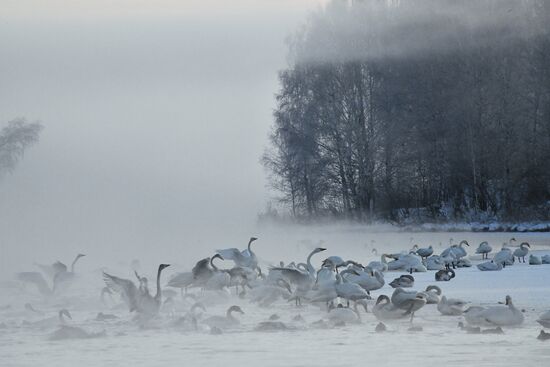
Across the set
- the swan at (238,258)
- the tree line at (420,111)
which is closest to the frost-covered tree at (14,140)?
the tree line at (420,111)

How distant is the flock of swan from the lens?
9992 mm

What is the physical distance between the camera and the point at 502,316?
31.9 ft

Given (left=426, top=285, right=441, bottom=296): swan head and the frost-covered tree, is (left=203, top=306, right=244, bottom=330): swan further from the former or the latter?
the frost-covered tree

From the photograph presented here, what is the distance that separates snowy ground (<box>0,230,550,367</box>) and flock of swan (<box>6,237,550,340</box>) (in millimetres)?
110

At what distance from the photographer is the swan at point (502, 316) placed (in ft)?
31.8

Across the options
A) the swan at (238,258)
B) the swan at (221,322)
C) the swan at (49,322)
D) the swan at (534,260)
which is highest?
the swan at (238,258)

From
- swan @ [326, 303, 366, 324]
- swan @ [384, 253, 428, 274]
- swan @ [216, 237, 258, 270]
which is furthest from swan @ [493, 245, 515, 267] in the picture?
swan @ [326, 303, 366, 324]

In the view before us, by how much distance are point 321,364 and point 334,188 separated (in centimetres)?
2766

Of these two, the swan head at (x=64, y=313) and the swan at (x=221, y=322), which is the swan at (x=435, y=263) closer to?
the swan at (x=221, y=322)

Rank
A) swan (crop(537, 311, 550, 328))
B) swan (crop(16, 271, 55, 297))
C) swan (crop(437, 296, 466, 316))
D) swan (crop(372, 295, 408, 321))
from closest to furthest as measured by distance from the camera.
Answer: swan (crop(537, 311, 550, 328)), swan (crop(372, 295, 408, 321)), swan (crop(437, 296, 466, 316)), swan (crop(16, 271, 55, 297))

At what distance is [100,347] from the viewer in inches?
363

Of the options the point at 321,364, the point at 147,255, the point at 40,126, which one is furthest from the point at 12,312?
the point at 40,126

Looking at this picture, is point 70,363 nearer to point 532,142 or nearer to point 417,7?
point 532,142

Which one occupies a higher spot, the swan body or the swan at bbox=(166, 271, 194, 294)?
the swan at bbox=(166, 271, 194, 294)
